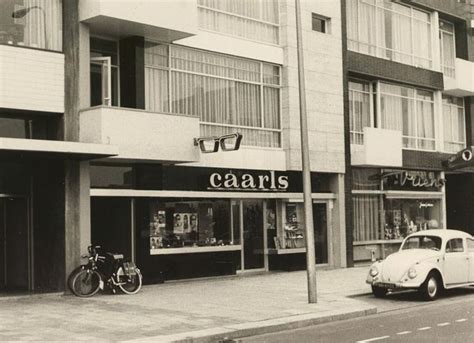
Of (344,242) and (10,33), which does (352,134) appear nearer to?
(344,242)

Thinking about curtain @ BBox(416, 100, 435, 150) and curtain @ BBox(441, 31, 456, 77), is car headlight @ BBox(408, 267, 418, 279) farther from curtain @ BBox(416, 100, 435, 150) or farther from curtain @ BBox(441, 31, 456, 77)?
curtain @ BBox(441, 31, 456, 77)

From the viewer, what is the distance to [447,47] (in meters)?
29.6

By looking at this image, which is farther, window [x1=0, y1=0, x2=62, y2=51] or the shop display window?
the shop display window

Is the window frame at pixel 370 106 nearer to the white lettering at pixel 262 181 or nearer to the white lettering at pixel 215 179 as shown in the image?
the white lettering at pixel 262 181

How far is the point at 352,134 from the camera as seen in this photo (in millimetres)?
24328

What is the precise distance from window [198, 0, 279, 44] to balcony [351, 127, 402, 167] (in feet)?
15.4

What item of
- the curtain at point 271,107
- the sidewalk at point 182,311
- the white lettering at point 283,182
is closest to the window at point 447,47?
the curtain at point 271,107

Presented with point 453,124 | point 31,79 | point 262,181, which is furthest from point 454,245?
point 453,124

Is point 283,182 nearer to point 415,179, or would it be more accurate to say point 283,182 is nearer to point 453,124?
point 415,179

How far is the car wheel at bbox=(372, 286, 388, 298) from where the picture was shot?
16419 mm

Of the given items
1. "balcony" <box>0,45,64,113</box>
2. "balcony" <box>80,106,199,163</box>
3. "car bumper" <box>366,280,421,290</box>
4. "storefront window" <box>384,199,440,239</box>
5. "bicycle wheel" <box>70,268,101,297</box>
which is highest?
"balcony" <box>0,45,64,113</box>

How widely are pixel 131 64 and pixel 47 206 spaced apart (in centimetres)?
403

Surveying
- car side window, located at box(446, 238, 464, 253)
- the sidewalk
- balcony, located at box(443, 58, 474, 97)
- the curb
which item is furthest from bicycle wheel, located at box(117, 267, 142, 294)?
balcony, located at box(443, 58, 474, 97)

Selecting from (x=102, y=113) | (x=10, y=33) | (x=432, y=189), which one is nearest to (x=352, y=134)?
(x=432, y=189)
